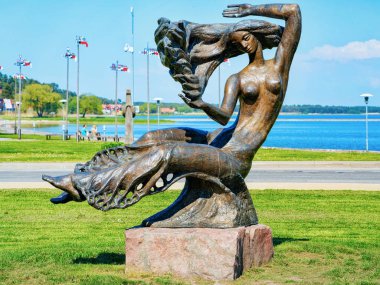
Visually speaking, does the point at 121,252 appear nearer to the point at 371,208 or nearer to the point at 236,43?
the point at 236,43

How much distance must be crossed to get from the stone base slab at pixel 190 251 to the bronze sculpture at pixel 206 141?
30cm

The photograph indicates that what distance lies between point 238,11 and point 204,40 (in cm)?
55

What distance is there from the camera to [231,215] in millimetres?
8867

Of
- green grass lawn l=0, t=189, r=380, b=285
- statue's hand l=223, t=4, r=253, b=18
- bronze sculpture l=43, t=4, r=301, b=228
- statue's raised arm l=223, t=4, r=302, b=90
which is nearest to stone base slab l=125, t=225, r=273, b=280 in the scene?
green grass lawn l=0, t=189, r=380, b=285

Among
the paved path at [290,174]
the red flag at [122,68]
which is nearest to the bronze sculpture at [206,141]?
the paved path at [290,174]

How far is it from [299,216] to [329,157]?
1765 centimetres

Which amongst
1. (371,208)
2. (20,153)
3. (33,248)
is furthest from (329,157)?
(33,248)

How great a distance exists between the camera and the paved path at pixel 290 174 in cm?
1964

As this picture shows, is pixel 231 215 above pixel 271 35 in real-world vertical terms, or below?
below

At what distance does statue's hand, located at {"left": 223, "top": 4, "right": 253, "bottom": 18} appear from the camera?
935 centimetres

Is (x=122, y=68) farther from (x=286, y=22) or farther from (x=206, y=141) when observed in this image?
(x=286, y=22)

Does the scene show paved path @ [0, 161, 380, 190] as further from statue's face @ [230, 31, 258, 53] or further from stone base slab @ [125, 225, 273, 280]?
stone base slab @ [125, 225, 273, 280]

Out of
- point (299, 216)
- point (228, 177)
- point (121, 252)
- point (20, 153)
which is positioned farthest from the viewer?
point (20, 153)

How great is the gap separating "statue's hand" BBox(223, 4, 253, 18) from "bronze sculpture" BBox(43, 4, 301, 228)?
1cm
